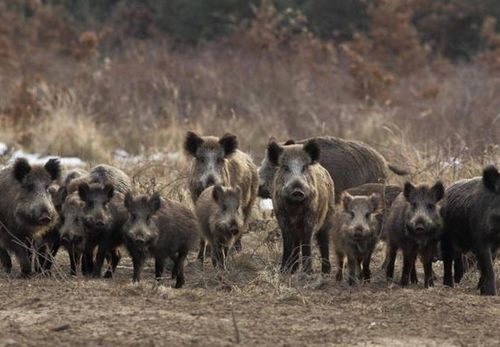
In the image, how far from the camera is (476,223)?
33.2ft

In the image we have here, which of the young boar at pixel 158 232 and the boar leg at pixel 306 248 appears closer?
the young boar at pixel 158 232

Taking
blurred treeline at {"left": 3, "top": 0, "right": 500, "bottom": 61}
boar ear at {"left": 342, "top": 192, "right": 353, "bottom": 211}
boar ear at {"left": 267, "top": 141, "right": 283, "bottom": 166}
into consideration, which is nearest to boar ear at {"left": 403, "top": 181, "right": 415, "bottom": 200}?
boar ear at {"left": 342, "top": 192, "right": 353, "bottom": 211}

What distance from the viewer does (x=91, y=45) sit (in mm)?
24156

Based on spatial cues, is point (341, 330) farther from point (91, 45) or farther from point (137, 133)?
point (91, 45)

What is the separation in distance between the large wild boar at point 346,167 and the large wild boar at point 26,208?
2847 mm

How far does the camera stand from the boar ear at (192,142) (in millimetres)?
12594

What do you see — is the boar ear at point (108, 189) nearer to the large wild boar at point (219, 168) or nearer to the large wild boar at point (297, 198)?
the large wild boar at point (297, 198)

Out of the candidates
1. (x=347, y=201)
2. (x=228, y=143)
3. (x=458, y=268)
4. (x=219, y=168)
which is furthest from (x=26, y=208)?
(x=458, y=268)

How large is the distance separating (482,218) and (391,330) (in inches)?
83.2

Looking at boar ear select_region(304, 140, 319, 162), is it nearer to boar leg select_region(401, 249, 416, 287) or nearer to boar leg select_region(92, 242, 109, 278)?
boar leg select_region(401, 249, 416, 287)

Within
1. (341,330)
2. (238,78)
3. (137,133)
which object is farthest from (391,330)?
(238,78)

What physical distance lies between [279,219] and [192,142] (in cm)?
176

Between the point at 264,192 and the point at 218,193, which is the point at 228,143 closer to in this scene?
the point at 264,192

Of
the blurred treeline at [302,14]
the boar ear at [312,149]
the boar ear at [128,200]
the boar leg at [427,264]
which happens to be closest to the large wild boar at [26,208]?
the boar ear at [128,200]
